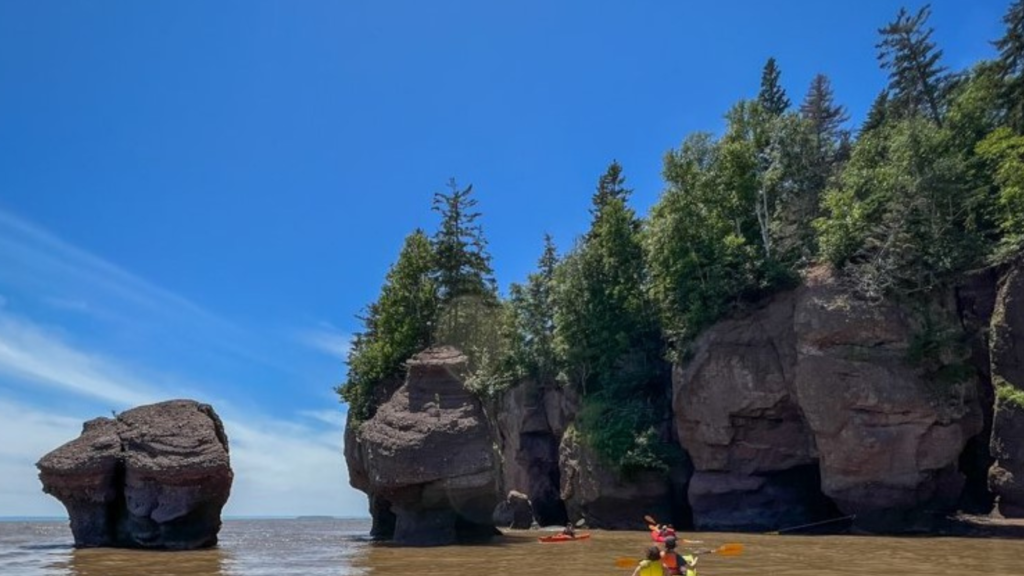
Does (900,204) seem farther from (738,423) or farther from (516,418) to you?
(516,418)

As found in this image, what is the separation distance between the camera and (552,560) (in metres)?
21.3

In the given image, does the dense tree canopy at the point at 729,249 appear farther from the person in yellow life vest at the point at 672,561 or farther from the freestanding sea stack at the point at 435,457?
the person in yellow life vest at the point at 672,561

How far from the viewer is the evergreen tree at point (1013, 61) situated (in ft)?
132

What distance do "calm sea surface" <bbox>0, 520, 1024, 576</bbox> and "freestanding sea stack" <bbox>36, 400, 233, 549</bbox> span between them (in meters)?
1.47

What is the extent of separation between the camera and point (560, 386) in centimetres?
4909

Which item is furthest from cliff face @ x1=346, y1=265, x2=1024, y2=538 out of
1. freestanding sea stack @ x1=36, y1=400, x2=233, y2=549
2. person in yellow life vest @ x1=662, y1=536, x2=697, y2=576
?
person in yellow life vest @ x1=662, y1=536, x2=697, y2=576

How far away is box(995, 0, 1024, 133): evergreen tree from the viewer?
132ft

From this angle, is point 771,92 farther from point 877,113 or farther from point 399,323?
point 399,323

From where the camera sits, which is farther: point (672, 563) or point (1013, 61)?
point (1013, 61)

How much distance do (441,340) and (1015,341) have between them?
2533 cm

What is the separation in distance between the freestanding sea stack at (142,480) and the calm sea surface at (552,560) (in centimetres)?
147

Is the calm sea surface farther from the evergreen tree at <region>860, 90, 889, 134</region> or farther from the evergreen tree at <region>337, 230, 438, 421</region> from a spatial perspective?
the evergreen tree at <region>860, 90, 889, 134</region>

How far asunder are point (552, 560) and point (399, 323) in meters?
18.9

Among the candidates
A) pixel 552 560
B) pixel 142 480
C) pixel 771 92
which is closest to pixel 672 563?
pixel 552 560
